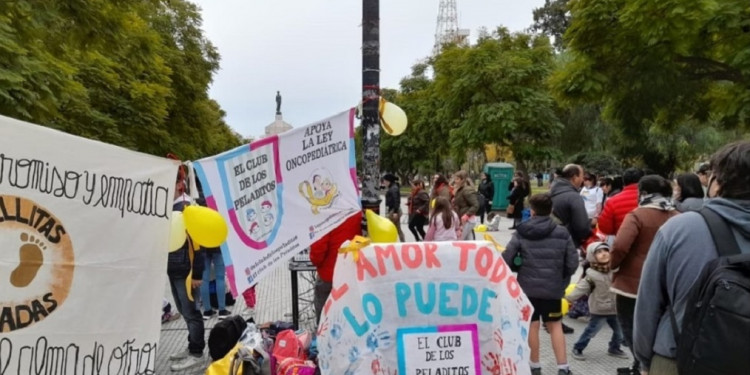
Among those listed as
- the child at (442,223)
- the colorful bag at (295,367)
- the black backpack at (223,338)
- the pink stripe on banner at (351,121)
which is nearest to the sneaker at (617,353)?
the child at (442,223)

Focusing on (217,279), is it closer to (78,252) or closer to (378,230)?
(378,230)

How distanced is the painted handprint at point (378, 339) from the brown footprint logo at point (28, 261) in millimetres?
1614

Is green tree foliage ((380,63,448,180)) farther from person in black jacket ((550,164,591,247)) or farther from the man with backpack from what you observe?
the man with backpack

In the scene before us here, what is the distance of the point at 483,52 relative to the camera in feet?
86.5

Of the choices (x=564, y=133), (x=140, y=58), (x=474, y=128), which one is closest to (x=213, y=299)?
(x=140, y=58)

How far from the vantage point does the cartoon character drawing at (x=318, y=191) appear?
180 inches

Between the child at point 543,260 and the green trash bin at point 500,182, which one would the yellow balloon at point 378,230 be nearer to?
the child at point 543,260

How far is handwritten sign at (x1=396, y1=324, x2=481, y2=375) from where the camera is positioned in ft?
10.8

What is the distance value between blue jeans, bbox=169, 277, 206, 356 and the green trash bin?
16.7 metres

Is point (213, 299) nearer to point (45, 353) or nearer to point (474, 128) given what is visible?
point (45, 353)

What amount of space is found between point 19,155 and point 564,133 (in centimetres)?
3232

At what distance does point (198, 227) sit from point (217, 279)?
141 inches

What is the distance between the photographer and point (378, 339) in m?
3.29

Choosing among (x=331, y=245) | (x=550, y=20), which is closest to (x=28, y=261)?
(x=331, y=245)
